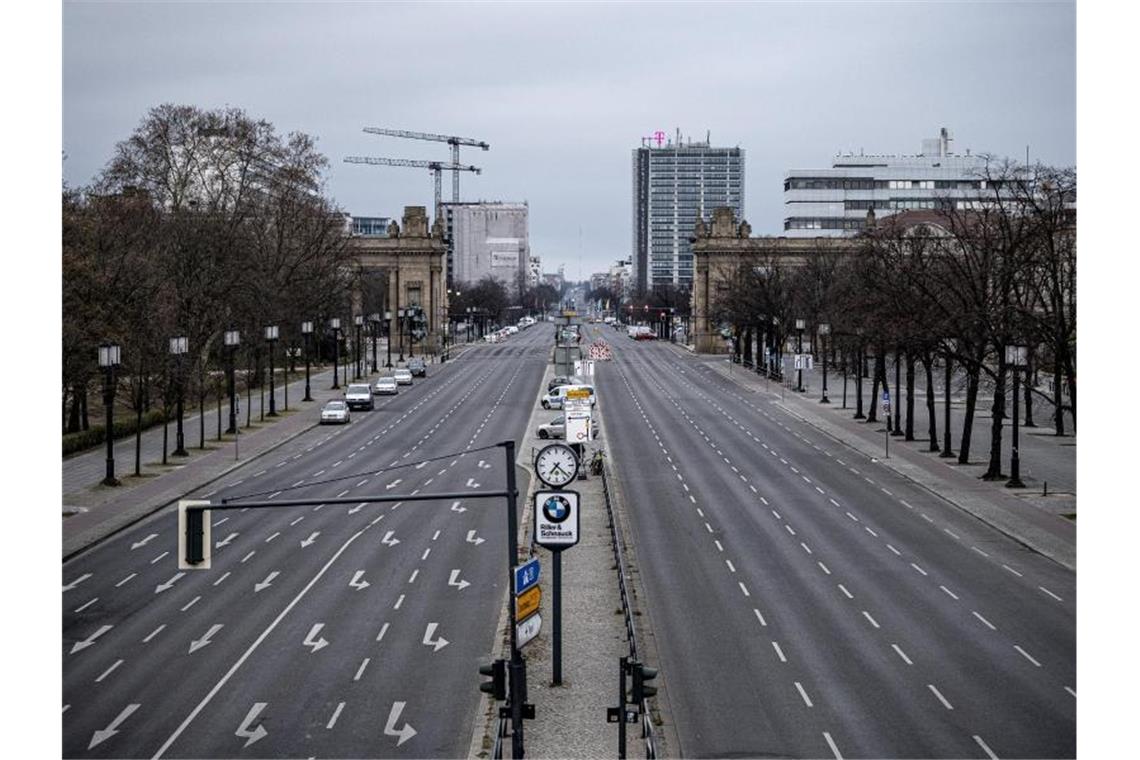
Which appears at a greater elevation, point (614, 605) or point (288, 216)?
point (288, 216)

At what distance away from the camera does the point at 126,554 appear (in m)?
38.6

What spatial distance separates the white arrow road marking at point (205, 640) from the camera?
92.7ft

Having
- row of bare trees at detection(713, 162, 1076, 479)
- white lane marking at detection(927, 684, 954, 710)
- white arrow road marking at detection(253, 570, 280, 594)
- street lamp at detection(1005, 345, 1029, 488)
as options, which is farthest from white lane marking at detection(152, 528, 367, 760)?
street lamp at detection(1005, 345, 1029, 488)

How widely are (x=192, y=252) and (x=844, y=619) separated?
52.7 m

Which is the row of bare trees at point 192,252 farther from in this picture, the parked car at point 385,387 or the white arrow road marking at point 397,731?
the white arrow road marking at point 397,731

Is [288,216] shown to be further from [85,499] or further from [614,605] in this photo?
[614,605]

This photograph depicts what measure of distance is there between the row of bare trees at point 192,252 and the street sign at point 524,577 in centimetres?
3570

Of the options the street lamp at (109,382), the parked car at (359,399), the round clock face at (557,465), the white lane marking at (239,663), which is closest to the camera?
the white lane marking at (239,663)

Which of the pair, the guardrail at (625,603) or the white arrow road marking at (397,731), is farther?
the white arrow road marking at (397,731)

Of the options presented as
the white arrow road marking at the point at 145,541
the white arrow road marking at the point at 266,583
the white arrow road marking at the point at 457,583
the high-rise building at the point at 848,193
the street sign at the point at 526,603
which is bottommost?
the white arrow road marking at the point at 266,583

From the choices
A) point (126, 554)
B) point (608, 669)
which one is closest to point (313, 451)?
point (126, 554)

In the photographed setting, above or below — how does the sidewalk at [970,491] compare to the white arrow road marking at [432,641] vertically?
above

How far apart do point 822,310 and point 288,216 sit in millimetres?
44764

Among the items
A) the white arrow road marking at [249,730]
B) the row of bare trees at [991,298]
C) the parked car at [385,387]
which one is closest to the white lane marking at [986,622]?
the row of bare trees at [991,298]
